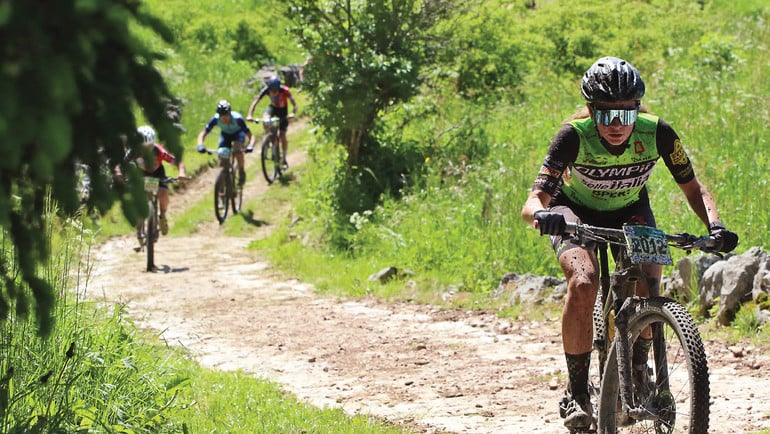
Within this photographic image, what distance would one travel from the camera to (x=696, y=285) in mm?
8117

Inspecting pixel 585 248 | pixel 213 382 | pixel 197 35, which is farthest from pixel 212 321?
pixel 197 35

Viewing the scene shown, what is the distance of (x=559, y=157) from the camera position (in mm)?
4965

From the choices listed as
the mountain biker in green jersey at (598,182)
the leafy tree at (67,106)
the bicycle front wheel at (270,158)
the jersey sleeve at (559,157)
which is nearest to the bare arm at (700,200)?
the mountain biker in green jersey at (598,182)

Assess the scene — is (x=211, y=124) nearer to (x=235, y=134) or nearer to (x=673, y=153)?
(x=235, y=134)

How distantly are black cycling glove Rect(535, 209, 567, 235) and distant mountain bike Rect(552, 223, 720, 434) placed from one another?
0.08 meters

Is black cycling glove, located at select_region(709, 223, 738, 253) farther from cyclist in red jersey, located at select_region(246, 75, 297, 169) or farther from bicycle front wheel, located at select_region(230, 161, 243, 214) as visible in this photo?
cyclist in red jersey, located at select_region(246, 75, 297, 169)

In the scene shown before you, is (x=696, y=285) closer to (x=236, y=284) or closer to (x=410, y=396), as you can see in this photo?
(x=410, y=396)

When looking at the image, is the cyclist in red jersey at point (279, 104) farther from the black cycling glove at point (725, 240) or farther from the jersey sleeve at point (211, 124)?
the black cycling glove at point (725, 240)

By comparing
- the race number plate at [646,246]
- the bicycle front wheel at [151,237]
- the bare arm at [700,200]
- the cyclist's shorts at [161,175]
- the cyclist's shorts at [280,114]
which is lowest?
the bicycle front wheel at [151,237]

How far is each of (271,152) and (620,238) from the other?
15541 millimetres

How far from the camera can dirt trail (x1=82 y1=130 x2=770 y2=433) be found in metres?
6.13

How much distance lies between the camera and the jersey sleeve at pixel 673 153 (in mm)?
4992

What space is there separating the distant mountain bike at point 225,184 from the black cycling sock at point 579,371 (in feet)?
40.5

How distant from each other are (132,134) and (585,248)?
260 cm
